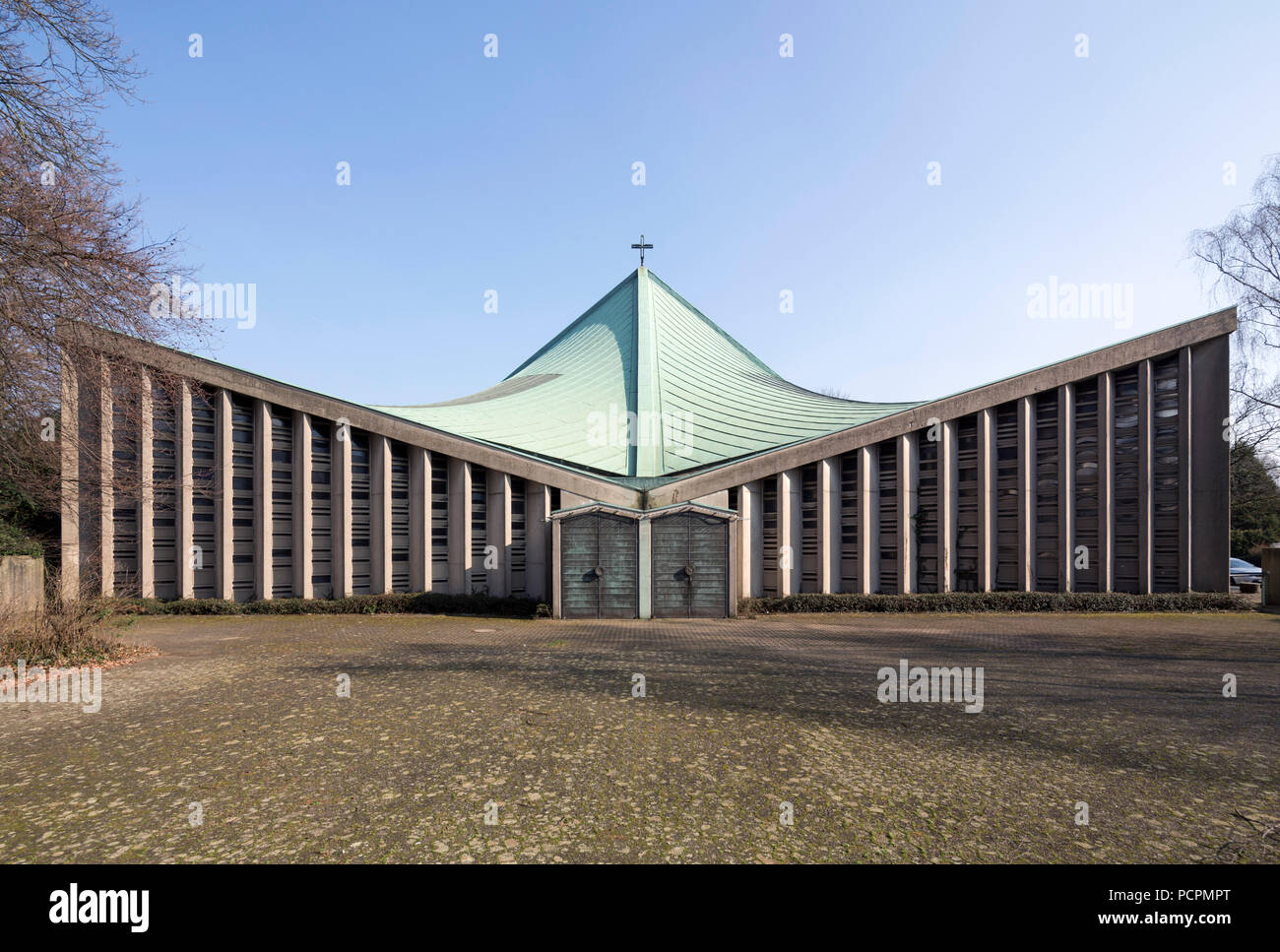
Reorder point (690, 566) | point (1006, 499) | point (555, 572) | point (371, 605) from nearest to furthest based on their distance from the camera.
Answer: point (555, 572)
point (690, 566)
point (371, 605)
point (1006, 499)

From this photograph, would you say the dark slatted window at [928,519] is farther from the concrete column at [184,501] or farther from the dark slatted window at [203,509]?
the concrete column at [184,501]

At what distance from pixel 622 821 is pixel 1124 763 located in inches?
175

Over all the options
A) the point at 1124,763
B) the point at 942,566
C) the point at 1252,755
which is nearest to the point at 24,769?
the point at 1124,763

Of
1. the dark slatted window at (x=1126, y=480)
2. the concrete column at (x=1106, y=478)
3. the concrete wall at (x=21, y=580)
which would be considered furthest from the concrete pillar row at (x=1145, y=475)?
the concrete wall at (x=21, y=580)

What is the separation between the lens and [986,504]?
17781 millimetres

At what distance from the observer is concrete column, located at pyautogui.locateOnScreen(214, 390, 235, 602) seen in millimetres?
17406

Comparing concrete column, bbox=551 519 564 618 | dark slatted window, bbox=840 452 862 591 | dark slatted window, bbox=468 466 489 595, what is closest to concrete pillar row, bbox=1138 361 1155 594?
dark slatted window, bbox=840 452 862 591

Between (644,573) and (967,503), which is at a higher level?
(967,503)

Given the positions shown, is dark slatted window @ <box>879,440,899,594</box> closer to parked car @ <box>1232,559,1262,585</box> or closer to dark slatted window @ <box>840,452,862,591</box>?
dark slatted window @ <box>840,452,862,591</box>

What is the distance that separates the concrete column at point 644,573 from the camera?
625 inches

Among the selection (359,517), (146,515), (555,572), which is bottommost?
(555,572)

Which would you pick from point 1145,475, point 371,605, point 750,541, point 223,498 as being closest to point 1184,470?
point 1145,475

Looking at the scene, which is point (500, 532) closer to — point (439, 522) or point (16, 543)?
point (439, 522)

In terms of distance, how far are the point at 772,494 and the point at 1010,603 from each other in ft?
23.3
